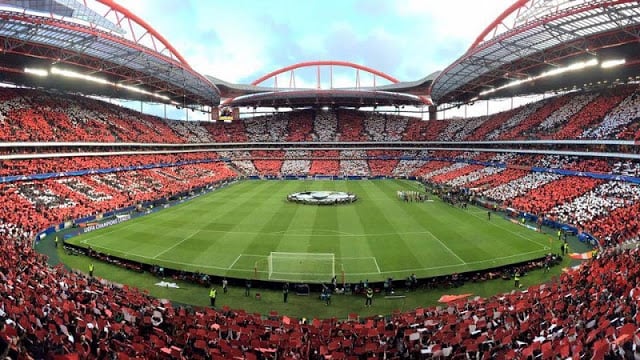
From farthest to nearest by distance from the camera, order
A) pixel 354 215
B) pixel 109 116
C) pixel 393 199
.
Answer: pixel 109 116
pixel 393 199
pixel 354 215

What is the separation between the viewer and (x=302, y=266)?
23406mm

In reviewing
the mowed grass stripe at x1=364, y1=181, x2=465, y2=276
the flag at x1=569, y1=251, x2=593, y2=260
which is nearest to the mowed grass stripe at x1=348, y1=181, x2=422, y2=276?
the mowed grass stripe at x1=364, y1=181, x2=465, y2=276

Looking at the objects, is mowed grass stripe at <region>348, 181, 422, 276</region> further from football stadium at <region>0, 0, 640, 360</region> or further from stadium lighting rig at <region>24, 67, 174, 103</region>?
stadium lighting rig at <region>24, 67, 174, 103</region>

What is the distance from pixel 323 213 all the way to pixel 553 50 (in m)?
30.9

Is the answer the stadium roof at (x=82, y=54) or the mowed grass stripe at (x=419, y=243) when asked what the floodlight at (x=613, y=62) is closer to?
the mowed grass stripe at (x=419, y=243)

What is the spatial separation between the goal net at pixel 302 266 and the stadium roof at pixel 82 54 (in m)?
28.0

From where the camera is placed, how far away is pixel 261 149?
3391 inches

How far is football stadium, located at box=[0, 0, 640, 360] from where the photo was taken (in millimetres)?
11141

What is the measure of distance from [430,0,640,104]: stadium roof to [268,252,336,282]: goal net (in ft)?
91.9

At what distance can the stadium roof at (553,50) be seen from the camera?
31.7 metres

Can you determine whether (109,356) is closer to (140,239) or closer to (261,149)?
(140,239)

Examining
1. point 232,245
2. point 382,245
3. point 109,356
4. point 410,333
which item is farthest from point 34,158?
point 410,333

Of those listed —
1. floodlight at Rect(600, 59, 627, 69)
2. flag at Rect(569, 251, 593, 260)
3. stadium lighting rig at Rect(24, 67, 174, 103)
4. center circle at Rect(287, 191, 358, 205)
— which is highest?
stadium lighting rig at Rect(24, 67, 174, 103)

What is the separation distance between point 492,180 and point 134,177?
160ft
